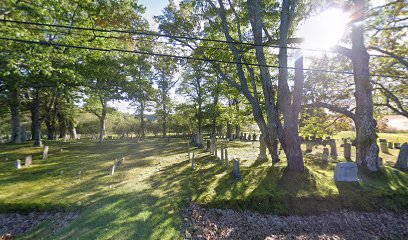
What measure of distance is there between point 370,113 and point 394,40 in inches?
224

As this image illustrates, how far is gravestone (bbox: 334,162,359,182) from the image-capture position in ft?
23.8

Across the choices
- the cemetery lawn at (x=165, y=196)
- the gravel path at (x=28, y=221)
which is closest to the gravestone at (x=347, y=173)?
the cemetery lawn at (x=165, y=196)

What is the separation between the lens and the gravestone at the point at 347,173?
23.8 feet

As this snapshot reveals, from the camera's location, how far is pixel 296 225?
5.37 m

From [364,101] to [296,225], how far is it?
22.3 feet

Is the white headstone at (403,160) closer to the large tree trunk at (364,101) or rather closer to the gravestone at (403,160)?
the gravestone at (403,160)

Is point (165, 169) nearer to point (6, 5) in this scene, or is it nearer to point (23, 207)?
point (23, 207)

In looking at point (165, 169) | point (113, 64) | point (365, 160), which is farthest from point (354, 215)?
point (113, 64)

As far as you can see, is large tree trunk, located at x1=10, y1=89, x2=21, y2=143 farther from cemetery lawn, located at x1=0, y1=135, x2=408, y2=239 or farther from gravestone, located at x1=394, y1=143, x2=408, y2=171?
gravestone, located at x1=394, y1=143, x2=408, y2=171

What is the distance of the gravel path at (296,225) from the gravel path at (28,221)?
3.56m

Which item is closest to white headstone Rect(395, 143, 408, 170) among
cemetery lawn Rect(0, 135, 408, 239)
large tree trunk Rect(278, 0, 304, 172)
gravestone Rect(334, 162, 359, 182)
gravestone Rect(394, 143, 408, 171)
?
gravestone Rect(394, 143, 408, 171)

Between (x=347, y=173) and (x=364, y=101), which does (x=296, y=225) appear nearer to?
(x=347, y=173)

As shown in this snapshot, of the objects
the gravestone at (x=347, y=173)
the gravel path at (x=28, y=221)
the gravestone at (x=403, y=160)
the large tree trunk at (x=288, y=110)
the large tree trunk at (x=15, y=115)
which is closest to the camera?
the gravel path at (x=28, y=221)

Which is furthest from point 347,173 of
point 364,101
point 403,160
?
point 403,160
